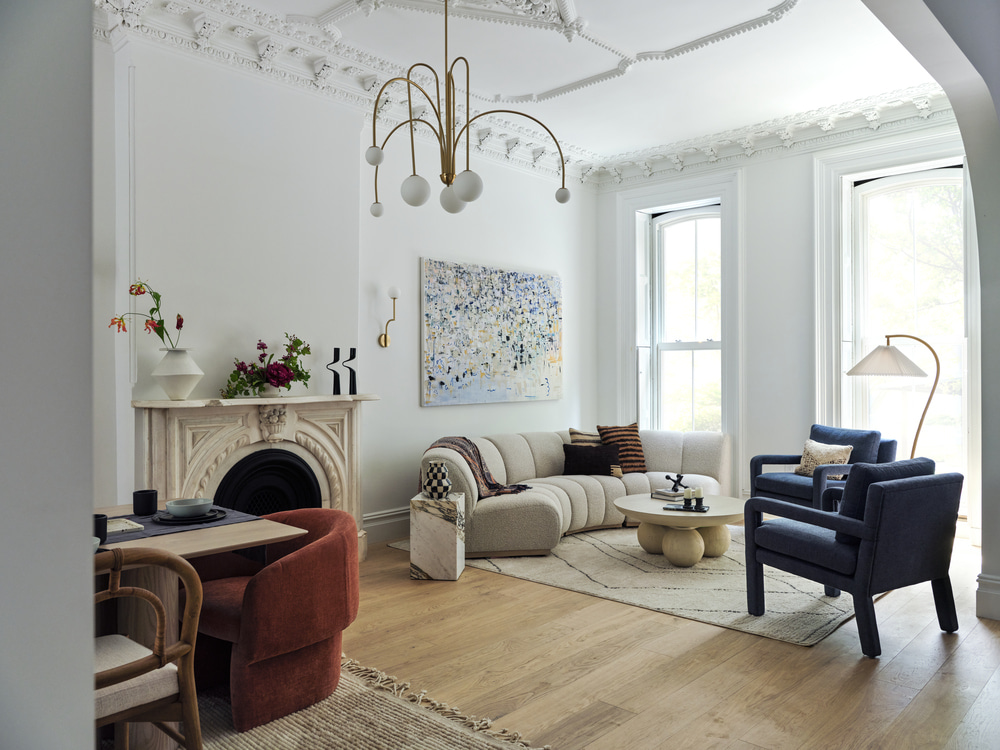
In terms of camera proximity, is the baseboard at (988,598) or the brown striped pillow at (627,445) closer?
the baseboard at (988,598)

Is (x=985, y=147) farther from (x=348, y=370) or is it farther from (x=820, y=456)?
(x=348, y=370)

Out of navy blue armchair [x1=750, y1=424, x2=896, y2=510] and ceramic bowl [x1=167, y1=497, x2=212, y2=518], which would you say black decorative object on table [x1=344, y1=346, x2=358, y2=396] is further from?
navy blue armchair [x1=750, y1=424, x2=896, y2=510]

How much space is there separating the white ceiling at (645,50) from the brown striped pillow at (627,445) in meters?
2.79

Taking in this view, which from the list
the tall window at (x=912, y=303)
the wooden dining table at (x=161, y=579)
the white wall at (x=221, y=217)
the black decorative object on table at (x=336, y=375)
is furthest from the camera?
the tall window at (x=912, y=303)

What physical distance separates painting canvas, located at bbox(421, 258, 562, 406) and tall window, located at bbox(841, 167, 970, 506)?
2.71 meters

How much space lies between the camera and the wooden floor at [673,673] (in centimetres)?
259

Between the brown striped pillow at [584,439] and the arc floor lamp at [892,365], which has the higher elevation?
the arc floor lamp at [892,365]

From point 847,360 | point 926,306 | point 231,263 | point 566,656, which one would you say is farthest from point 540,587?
point 926,306

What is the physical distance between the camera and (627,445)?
6.45 metres

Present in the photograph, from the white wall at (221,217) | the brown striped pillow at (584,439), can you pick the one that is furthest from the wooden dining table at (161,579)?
the brown striped pillow at (584,439)

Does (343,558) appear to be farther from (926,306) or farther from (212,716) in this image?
(926,306)

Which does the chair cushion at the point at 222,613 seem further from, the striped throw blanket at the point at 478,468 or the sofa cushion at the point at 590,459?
the sofa cushion at the point at 590,459

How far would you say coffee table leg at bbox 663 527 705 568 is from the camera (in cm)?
473

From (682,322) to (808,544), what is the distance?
4147 mm
